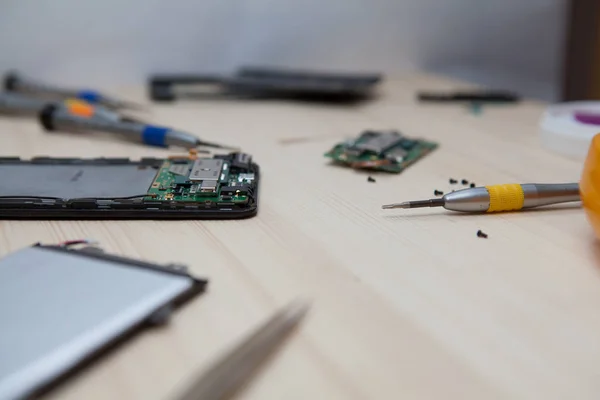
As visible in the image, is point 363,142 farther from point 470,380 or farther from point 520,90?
point 520,90

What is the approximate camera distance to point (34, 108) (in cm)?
88

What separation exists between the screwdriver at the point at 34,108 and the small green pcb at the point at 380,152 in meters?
0.32

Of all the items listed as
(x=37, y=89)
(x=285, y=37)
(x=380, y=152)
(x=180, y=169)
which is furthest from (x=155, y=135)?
(x=285, y=37)

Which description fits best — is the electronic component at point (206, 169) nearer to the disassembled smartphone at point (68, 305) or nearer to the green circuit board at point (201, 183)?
the green circuit board at point (201, 183)

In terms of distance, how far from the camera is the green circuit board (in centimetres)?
55

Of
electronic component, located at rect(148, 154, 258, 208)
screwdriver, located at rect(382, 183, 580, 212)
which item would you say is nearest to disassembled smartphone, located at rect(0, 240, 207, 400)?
electronic component, located at rect(148, 154, 258, 208)

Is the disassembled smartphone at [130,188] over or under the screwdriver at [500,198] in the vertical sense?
over

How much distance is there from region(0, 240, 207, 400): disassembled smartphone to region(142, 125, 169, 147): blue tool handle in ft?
1.05

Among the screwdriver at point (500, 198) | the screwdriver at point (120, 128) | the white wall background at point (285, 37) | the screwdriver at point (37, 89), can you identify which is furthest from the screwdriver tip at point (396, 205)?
the white wall background at point (285, 37)

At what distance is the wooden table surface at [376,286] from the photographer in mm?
332

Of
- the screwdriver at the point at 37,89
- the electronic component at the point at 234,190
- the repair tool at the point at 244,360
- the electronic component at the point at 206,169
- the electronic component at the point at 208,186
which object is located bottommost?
the repair tool at the point at 244,360

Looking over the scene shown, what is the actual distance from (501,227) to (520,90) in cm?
101

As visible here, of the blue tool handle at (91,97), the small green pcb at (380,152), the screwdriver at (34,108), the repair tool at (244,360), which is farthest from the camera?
the blue tool handle at (91,97)

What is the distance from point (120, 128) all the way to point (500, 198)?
0.48m
